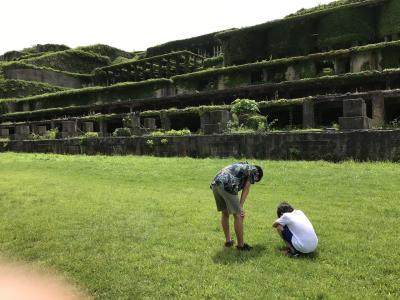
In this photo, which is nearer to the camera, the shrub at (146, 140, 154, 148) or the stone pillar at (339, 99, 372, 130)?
the stone pillar at (339, 99, 372, 130)

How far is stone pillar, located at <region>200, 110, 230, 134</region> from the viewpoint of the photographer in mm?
18547

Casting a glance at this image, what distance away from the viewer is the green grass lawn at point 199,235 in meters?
5.27

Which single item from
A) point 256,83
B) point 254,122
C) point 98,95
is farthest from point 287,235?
point 98,95

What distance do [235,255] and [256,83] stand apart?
27.9m

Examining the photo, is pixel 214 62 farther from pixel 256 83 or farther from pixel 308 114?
pixel 308 114

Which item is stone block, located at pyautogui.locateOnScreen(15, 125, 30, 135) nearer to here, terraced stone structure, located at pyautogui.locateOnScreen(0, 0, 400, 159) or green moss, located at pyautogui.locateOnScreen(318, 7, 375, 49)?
terraced stone structure, located at pyautogui.locateOnScreen(0, 0, 400, 159)

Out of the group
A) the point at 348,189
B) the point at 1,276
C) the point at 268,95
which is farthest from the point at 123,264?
the point at 268,95

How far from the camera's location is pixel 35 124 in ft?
106

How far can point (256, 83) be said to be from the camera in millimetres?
33156

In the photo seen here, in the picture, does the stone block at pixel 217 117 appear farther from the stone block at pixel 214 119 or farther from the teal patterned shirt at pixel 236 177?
the teal patterned shirt at pixel 236 177

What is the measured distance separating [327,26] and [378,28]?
3.74m

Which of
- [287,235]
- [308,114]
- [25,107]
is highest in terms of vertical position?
[25,107]

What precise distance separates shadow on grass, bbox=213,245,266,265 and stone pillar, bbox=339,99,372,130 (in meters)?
9.67

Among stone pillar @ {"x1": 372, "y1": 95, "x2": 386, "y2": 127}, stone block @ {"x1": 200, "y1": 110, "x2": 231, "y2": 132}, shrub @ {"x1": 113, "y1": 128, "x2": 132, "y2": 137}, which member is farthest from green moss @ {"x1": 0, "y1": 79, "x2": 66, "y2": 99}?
stone pillar @ {"x1": 372, "y1": 95, "x2": 386, "y2": 127}
